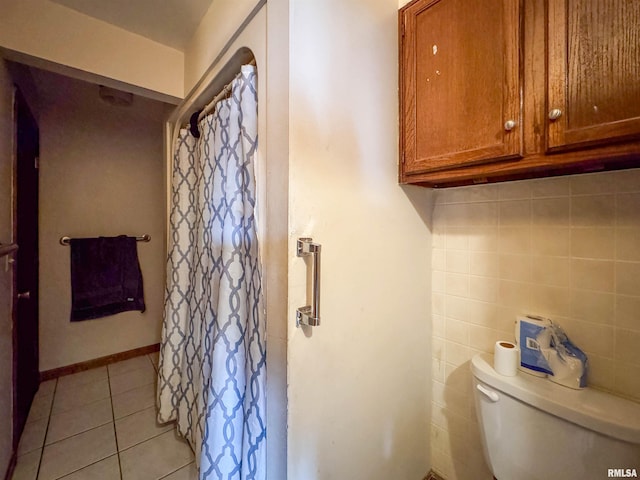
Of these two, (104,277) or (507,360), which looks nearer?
(507,360)

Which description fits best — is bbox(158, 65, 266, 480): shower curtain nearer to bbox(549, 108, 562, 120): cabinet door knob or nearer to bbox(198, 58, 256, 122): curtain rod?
bbox(198, 58, 256, 122): curtain rod

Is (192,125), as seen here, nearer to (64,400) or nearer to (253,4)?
(253,4)

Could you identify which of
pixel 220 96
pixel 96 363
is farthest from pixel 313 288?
pixel 96 363

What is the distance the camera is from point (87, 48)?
1.22m

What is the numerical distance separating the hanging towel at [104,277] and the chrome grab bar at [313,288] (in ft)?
7.41

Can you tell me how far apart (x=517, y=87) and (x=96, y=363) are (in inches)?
127

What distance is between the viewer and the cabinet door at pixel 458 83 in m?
0.74

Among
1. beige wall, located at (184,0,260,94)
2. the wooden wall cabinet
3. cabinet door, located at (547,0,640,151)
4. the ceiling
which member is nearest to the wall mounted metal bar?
beige wall, located at (184,0,260,94)

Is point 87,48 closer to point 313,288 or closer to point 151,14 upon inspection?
point 151,14

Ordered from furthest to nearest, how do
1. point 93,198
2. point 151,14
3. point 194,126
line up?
point 93,198 < point 194,126 < point 151,14

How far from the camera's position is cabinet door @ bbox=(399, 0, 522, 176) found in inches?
29.1

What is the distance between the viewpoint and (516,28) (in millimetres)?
721

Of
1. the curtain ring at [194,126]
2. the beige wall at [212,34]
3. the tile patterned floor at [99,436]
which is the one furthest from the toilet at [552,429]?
the curtain ring at [194,126]

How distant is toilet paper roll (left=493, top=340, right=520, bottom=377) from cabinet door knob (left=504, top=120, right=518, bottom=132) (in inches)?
27.5
